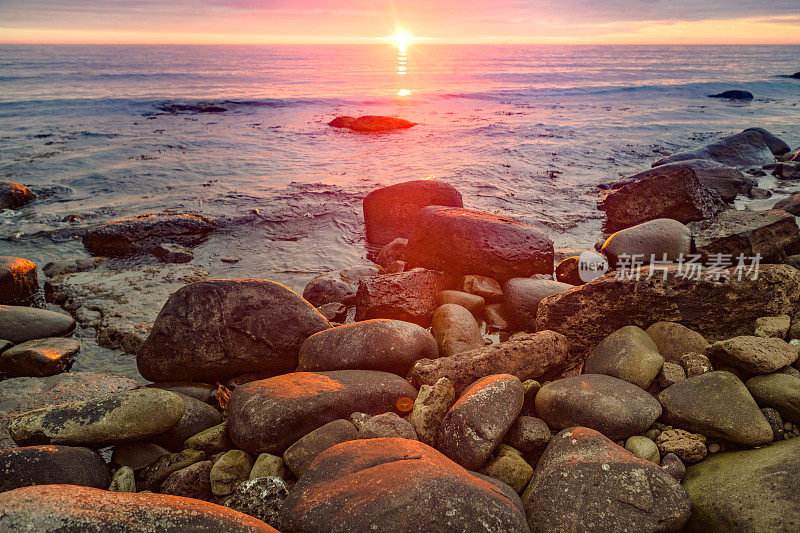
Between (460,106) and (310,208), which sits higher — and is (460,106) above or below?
above

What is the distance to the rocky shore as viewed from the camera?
A: 2.12 metres

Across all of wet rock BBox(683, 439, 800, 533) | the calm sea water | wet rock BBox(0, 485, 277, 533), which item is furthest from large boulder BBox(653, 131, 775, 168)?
wet rock BBox(0, 485, 277, 533)

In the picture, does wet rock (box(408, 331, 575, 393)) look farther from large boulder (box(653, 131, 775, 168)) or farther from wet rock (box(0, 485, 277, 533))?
large boulder (box(653, 131, 775, 168))

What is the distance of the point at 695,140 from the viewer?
15.5 metres

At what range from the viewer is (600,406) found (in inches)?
110

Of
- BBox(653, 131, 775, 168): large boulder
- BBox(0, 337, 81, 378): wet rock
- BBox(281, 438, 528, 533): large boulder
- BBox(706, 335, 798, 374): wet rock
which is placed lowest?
BBox(0, 337, 81, 378): wet rock

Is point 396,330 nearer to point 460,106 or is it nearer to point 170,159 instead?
point 170,159

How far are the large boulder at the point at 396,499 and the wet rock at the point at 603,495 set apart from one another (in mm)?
217

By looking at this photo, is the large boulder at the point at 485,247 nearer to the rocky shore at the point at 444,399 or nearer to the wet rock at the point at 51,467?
the rocky shore at the point at 444,399

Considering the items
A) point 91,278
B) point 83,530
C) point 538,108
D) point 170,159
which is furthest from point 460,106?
point 83,530

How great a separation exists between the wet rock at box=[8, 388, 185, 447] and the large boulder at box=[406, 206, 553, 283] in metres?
3.56

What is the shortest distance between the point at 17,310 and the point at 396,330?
435 cm

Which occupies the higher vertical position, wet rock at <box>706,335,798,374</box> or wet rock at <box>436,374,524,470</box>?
wet rock at <box>706,335,798,374</box>

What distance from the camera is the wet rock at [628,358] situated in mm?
3160
